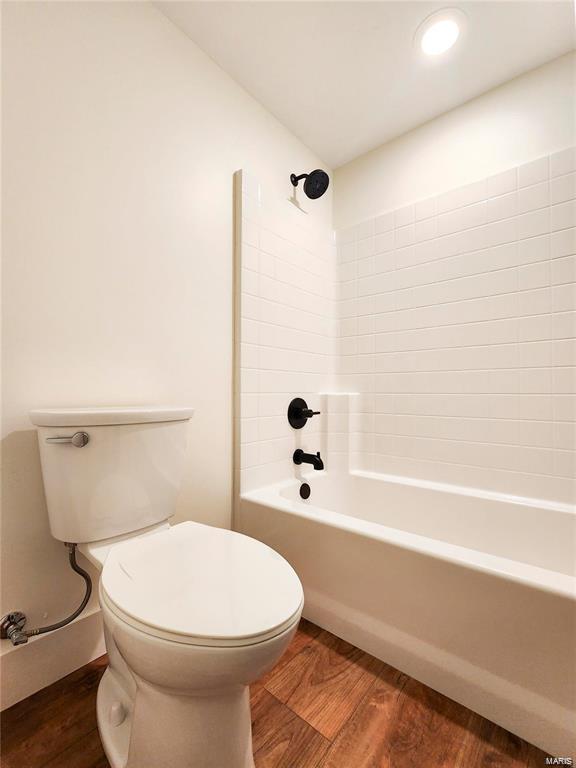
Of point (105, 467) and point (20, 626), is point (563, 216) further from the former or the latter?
point (20, 626)

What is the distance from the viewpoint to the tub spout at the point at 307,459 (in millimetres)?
1680

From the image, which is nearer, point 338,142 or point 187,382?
point 187,382

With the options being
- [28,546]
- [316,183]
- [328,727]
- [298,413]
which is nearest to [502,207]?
[316,183]

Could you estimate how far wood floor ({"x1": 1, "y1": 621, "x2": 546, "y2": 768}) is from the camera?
2.68 ft

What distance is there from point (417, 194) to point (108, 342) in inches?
63.2

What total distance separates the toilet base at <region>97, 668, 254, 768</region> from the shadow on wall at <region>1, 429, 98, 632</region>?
0.46 meters

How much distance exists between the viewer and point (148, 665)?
2.02 ft

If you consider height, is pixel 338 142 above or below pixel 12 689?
above

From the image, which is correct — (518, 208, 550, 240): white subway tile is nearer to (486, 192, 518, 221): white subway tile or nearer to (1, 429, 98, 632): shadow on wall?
(486, 192, 518, 221): white subway tile

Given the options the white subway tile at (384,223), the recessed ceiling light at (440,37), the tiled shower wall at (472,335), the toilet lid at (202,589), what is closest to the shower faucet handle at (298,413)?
the tiled shower wall at (472,335)

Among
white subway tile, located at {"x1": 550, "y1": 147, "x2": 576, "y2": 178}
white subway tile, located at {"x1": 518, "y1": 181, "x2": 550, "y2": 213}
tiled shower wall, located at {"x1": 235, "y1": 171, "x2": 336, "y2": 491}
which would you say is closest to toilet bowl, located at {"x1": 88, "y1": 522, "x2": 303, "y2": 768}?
tiled shower wall, located at {"x1": 235, "y1": 171, "x2": 336, "y2": 491}

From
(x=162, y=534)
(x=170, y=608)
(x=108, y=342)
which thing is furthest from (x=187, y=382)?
(x=170, y=608)

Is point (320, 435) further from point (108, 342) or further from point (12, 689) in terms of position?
point (12, 689)

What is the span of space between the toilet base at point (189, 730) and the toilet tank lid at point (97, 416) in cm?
59
